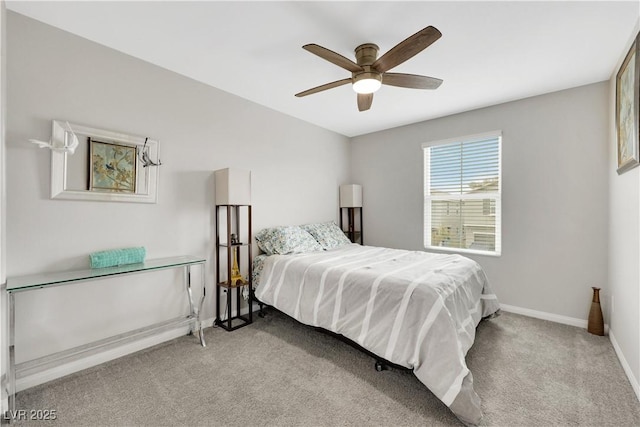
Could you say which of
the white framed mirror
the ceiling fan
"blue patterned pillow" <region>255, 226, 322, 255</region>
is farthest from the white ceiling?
"blue patterned pillow" <region>255, 226, 322, 255</region>

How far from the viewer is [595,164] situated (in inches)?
111

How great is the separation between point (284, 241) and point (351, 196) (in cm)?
172

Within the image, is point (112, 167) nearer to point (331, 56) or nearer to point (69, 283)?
point (69, 283)

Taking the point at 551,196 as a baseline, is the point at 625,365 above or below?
below

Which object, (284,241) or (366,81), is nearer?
(366,81)

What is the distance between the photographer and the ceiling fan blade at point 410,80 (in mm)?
2137

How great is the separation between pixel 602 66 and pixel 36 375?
5143mm

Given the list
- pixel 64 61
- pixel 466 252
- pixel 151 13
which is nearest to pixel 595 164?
pixel 466 252

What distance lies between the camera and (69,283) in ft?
6.15

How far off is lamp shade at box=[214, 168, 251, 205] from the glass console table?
2.18 ft

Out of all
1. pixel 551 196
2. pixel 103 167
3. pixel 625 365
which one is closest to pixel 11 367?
pixel 103 167

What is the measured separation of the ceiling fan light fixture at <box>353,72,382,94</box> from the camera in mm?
2105

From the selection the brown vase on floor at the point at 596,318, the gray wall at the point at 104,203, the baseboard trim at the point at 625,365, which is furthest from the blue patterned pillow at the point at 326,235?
the baseboard trim at the point at 625,365

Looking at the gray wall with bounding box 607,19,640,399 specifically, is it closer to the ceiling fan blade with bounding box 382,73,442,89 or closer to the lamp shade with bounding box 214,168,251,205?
the ceiling fan blade with bounding box 382,73,442,89
